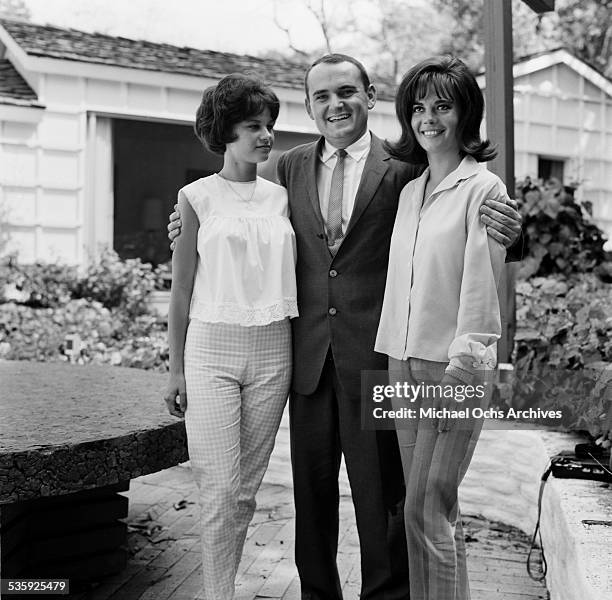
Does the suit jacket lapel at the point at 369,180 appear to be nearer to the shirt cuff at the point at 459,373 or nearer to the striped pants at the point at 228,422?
the striped pants at the point at 228,422

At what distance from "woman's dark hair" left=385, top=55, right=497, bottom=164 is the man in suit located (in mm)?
358

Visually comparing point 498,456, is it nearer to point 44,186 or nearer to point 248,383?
point 248,383

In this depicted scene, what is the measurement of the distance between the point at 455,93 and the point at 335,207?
61 cm

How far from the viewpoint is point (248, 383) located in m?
2.63

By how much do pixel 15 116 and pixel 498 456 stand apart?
5979 mm

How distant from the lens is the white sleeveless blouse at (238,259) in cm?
261

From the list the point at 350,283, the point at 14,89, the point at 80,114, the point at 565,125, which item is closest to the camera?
the point at 350,283

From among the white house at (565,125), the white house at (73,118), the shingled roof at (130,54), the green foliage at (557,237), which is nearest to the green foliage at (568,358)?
the green foliage at (557,237)

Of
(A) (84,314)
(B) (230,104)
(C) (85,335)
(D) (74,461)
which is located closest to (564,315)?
(B) (230,104)

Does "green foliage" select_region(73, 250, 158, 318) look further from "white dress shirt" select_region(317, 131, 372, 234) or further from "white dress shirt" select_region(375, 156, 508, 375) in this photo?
"white dress shirt" select_region(375, 156, 508, 375)

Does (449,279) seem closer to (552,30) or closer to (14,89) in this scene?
(14,89)

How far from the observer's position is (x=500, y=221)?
2189 mm

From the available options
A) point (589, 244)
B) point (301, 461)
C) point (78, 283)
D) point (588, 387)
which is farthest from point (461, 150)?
point (78, 283)

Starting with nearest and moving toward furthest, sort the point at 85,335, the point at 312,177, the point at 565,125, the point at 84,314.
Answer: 1. the point at 312,177
2. the point at 85,335
3. the point at 84,314
4. the point at 565,125
